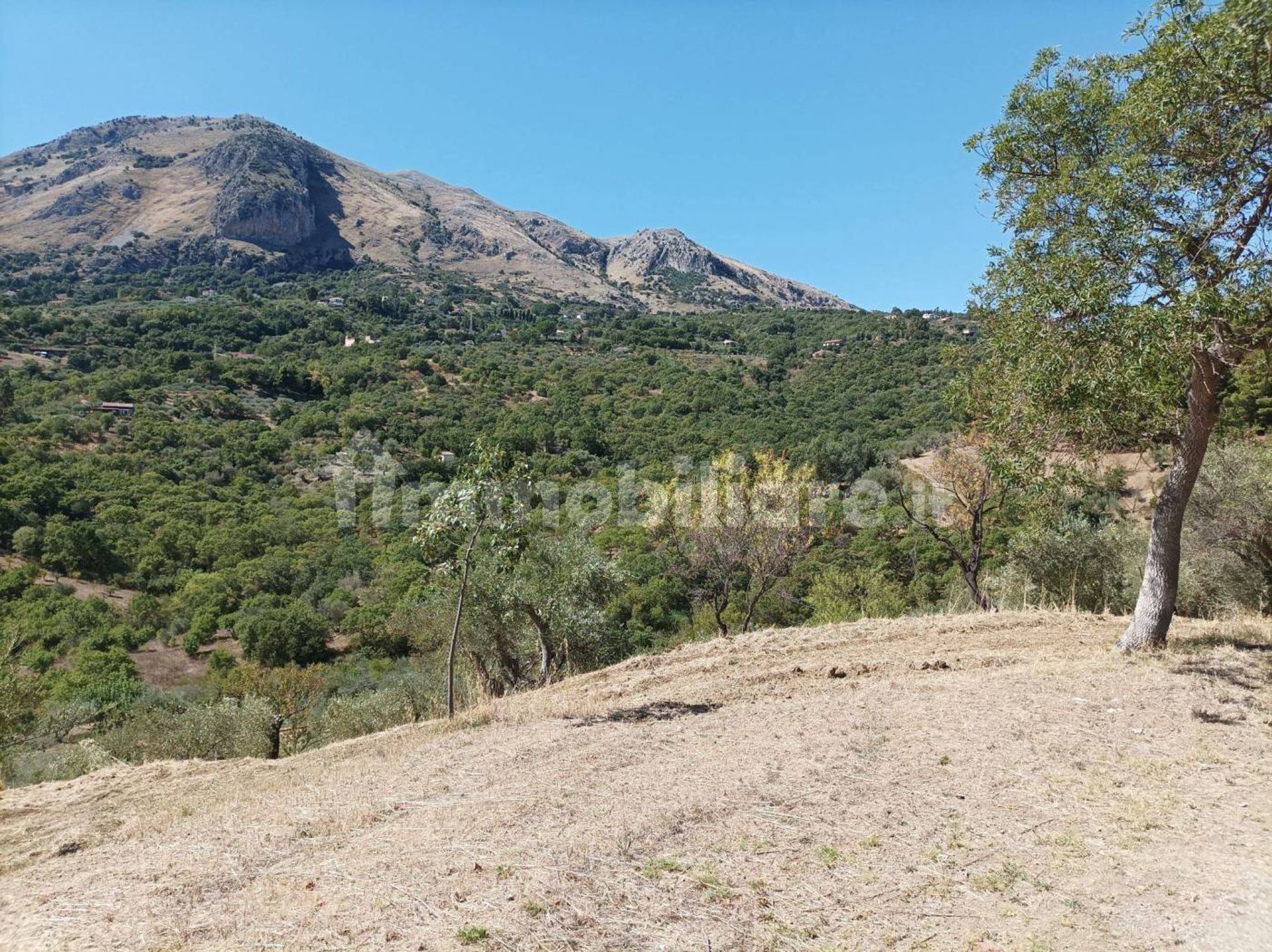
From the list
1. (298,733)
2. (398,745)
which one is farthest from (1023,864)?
(298,733)

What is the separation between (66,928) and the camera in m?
4.03

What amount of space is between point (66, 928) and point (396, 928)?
218cm

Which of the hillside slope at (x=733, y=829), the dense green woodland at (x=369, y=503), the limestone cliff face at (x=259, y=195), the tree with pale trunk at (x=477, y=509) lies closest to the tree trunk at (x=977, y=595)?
the dense green woodland at (x=369, y=503)

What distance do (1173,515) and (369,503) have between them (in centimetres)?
6582

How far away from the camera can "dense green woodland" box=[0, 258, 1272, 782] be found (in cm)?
1883

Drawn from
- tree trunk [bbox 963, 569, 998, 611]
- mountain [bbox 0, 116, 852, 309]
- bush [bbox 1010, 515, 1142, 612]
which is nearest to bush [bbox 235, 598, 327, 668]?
tree trunk [bbox 963, 569, 998, 611]

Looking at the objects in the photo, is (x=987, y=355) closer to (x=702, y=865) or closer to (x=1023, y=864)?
(x=1023, y=864)

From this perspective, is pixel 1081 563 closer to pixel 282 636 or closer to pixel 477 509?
pixel 477 509

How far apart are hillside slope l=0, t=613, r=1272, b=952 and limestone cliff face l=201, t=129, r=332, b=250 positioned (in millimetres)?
197604

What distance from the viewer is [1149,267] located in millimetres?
7543

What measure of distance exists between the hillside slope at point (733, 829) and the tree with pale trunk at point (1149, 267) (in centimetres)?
301

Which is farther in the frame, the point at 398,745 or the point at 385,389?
the point at 385,389

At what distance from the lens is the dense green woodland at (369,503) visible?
1883cm

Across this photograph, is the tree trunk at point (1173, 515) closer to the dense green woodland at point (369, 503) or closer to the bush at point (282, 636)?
the dense green woodland at point (369, 503)
